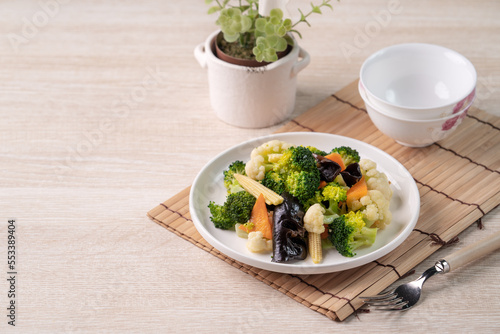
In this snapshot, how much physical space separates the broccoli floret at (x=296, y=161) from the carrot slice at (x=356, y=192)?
0.13 metres

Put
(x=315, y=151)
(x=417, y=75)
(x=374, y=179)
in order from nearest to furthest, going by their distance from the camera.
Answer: (x=374, y=179)
(x=315, y=151)
(x=417, y=75)

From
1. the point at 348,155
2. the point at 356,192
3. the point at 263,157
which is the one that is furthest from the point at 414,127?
the point at 263,157

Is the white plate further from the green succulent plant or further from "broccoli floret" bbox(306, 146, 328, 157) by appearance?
the green succulent plant

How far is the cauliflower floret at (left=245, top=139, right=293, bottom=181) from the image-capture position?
1940 mm

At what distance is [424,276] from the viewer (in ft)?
5.71

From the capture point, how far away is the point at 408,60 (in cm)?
239

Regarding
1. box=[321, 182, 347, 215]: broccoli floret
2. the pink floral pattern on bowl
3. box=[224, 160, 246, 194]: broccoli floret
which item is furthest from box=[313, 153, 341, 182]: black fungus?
the pink floral pattern on bowl

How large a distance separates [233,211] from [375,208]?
1.37ft

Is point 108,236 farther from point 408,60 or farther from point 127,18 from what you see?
point 127,18

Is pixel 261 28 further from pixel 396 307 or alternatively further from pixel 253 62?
pixel 396 307

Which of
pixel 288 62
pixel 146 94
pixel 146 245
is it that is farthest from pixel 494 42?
pixel 146 245

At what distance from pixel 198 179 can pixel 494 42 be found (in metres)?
1.68

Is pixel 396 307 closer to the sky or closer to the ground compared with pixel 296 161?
closer to the ground

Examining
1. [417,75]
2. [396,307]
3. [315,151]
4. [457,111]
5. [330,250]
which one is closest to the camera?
[396,307]
